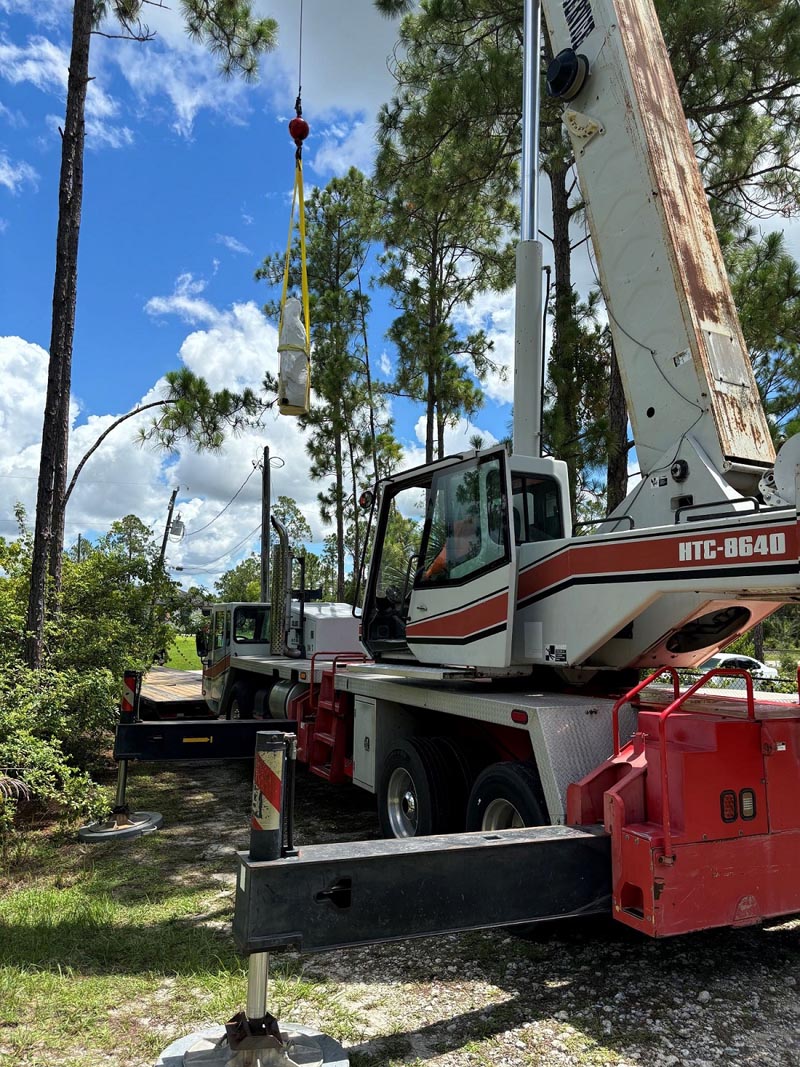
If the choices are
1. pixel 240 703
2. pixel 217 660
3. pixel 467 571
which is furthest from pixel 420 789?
pixel 217 660

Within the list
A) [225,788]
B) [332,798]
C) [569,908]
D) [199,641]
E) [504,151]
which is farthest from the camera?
[199,641]

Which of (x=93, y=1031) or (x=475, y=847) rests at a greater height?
(x=475, y=847)

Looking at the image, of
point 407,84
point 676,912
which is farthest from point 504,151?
point 676,912

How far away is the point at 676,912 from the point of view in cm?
341

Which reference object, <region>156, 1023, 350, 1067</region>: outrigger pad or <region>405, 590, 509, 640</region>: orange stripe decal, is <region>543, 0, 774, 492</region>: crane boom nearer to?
<region>405, 590, 509, 640</region>: orange stripe decal

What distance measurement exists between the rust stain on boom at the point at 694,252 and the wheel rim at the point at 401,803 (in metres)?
3.15

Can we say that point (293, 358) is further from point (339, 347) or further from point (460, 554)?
point (339, 347)

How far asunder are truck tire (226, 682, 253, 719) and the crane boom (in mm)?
7705

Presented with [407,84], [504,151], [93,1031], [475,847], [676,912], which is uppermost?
[407,84]

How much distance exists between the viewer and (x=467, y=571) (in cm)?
538

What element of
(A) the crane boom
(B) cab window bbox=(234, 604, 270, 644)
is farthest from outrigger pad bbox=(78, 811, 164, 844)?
(A) the crane boom

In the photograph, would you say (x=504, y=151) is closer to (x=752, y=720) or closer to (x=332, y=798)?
(x=332, y=798)

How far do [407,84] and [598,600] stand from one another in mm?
10083

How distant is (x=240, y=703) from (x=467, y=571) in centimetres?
693
